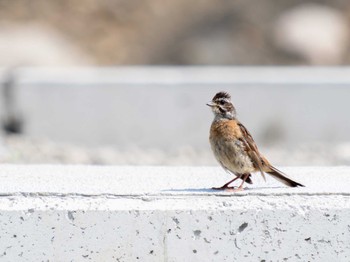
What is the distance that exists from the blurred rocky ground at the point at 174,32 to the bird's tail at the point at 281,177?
1204 cm

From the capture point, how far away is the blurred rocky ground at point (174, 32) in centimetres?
1738

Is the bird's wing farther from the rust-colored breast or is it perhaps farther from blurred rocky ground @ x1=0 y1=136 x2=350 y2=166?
blurred rocky ground @ x1=0 y1=136 x2=350 y2=166

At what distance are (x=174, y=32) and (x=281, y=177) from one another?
16.3 metres

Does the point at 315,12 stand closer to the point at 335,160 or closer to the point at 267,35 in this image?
the point at 267,35

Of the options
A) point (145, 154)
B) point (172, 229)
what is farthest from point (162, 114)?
point (172, 229)

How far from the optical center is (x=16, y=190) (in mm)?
3475

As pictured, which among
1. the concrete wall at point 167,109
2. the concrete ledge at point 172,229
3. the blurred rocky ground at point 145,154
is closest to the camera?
the concrete ledge at point 172,229

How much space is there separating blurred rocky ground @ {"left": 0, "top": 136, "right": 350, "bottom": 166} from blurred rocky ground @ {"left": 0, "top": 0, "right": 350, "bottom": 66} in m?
5.83

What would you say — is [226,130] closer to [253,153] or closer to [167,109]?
[253,153]

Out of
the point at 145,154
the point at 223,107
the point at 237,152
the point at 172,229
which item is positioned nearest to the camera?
the point at 172,229

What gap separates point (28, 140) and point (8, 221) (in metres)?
6.97

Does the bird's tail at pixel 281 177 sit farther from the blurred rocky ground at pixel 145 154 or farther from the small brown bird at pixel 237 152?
the blurred rocky ground at pixel 145 154

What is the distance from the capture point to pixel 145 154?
998 centimetres

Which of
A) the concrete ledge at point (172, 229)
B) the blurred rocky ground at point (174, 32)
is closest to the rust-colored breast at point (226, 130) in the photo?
the concrete ledge at point (172, 229)
